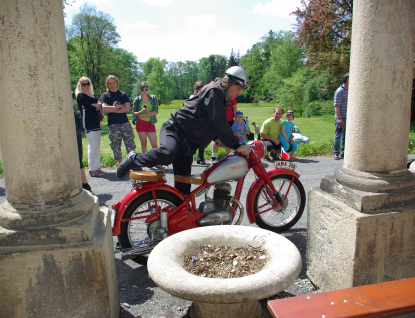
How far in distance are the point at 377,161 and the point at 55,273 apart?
244cm

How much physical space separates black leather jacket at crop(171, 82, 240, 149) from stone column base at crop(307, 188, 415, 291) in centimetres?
117

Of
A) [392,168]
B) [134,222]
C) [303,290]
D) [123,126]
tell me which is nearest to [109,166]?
[123,126]

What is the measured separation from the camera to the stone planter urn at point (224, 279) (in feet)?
6.07

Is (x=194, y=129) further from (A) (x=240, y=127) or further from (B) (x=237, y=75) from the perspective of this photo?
(A) (x=240, y=127)

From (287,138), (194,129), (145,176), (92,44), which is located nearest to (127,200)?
(145,176)

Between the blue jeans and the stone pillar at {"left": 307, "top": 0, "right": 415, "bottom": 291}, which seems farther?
the blue jeans

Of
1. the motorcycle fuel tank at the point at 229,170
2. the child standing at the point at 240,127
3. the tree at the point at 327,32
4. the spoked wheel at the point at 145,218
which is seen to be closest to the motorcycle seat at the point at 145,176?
the spoked wheel at the point at 145,218

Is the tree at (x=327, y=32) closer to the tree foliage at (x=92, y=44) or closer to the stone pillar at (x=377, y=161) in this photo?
the stone pillar at (x=377, y=161)

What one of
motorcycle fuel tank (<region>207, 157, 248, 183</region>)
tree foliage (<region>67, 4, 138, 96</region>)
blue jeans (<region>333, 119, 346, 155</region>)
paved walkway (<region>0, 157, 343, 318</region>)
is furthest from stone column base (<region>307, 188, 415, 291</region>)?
tree foliage (<region>67, 4, 138, 96</region>)

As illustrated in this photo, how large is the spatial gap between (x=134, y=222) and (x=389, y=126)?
8.17ft

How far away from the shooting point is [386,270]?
2.69 metres

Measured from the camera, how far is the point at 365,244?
102 inches

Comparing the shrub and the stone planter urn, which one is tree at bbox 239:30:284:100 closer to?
the shrub

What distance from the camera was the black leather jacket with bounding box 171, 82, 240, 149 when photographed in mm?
3447
